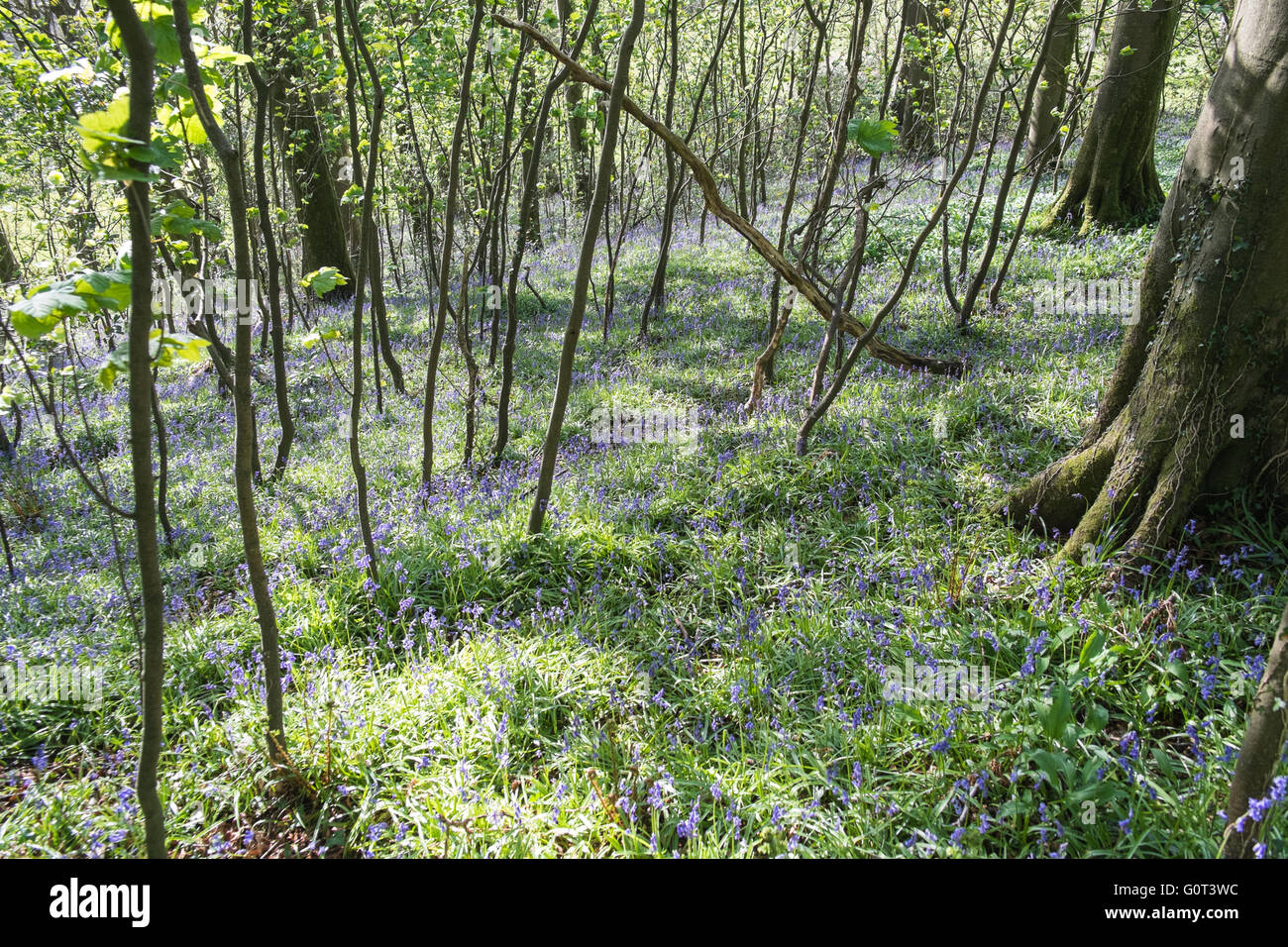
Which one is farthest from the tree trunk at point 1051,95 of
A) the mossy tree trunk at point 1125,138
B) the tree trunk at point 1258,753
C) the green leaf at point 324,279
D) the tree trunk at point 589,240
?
the tree trunk at point 1258,753

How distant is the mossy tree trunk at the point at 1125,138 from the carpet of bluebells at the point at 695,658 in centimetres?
440

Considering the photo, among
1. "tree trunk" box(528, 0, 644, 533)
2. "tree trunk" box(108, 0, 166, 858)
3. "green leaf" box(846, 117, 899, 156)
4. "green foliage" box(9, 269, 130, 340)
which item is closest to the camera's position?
"green foliage" box(9, 269, 130, 340)

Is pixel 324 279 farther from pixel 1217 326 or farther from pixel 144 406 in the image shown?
pixel 1217 326

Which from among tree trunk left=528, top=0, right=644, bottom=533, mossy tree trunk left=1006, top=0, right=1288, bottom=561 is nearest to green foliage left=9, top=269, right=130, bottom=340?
tree trunk left=528, top=0, right=644, bottom=533

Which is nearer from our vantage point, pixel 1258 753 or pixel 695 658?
pixel 1258 753

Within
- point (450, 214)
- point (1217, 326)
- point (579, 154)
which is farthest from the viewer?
point (579, 154)

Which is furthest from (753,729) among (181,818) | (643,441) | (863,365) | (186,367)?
(186,367)

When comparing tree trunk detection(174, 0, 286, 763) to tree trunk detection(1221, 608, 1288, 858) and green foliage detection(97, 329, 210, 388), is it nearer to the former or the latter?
green foliage detection(97, 329, 210, 388)

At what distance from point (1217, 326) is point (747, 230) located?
304 centimetres

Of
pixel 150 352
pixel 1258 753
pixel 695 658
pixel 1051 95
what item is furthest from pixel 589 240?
pixel 1051 95

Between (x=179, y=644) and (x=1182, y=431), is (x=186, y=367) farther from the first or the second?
(x=1182, y=431)

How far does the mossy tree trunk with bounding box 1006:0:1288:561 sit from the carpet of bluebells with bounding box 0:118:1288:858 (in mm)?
201

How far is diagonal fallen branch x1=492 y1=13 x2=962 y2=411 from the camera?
13.3ft

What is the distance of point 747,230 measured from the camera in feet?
16.8
